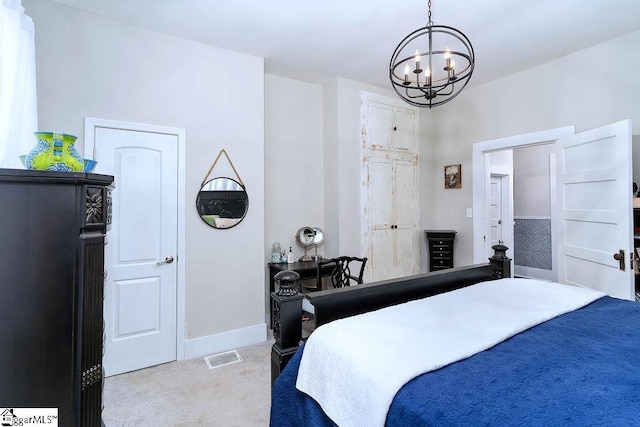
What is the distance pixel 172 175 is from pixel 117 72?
0.98m

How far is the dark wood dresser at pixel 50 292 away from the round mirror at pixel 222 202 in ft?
6.27

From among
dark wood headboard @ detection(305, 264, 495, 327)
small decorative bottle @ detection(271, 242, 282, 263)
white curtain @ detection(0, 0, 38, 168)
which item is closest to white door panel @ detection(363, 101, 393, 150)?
small decorative bottle @ detection(271, 242, 282, 263)

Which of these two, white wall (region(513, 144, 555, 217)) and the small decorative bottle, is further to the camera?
white wall (region(513, 144, 555, 217))

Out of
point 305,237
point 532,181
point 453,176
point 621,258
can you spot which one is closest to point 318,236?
point 305,237

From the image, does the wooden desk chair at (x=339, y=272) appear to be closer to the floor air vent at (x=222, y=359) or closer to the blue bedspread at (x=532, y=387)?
the floor air vent at (x=222, y=359)

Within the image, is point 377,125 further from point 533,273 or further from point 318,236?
point 533,273

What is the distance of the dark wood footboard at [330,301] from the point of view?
1535mm

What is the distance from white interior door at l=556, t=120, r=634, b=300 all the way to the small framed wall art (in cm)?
118

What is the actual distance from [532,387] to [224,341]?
9.26ft

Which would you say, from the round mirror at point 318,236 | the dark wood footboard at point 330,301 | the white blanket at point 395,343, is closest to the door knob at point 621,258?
the white blanket at point 395,343

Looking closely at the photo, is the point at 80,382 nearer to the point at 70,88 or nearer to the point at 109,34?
the point at 70,88

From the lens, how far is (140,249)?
2748 mm

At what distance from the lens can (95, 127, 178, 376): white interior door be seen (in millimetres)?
2617

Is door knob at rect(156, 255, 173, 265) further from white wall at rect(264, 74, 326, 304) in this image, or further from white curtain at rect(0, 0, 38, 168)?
white curtain at rect(0, 0, 38, 168)
